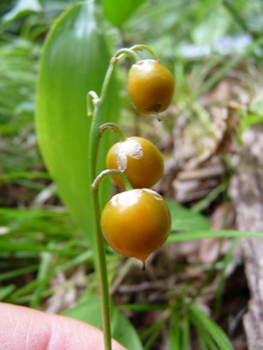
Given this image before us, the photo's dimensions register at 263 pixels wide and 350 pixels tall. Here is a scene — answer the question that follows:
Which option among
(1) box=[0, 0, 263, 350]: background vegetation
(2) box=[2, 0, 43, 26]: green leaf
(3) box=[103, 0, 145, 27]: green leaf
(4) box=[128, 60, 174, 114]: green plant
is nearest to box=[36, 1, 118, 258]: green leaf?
(1) box=[0, 0, 263, 350]: background vegetation

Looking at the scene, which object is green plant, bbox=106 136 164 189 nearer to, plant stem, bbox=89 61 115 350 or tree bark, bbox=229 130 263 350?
plant stem, bbox=89 61 115 350

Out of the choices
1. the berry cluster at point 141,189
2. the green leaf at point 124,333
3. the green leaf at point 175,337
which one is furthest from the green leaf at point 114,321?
the berry cluster at point 141,189

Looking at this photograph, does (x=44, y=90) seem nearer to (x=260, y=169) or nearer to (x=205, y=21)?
(x=260, y=169)

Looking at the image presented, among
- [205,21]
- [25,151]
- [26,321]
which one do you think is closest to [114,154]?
[26,321]

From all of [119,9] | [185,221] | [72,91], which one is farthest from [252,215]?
[119,9]

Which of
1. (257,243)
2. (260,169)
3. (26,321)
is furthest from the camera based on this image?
(260,169)

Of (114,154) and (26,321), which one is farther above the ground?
(114,154)

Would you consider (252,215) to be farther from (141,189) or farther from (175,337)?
(141,189)
